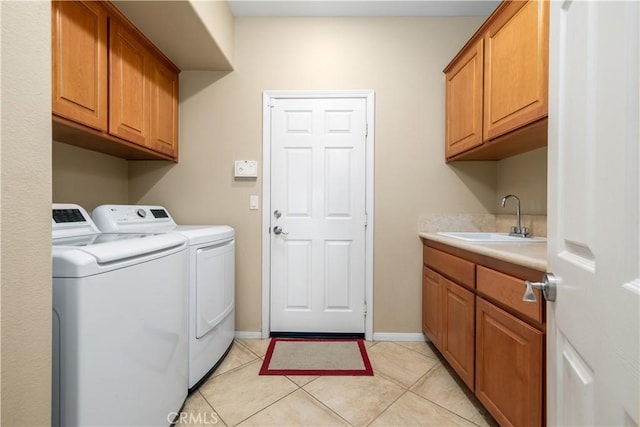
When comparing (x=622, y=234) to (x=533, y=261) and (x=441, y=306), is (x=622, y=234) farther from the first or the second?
(x=441, y=306)

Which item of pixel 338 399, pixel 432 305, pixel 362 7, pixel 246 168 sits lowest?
pixel 338 399

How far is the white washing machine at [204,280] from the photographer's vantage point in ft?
5.11

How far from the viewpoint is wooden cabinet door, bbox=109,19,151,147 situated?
159 cm

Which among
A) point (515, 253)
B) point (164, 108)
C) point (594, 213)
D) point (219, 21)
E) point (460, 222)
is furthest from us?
point (460, 222)

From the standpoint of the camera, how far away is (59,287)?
821mm

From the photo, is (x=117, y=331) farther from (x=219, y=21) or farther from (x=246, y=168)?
(x=219, y=21)

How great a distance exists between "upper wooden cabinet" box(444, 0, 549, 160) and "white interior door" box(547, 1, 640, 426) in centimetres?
72

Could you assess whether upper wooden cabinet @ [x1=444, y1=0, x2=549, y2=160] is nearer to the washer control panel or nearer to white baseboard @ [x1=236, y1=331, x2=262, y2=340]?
white baseboard @ [x1=236, y1=331, x2=262, y2=340]

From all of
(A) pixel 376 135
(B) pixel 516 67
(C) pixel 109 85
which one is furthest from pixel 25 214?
(A) pixel 376 135

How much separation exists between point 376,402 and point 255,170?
1787mm

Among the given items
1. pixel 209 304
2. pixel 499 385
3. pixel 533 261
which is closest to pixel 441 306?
pixel 499 385

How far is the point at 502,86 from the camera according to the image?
1.47m

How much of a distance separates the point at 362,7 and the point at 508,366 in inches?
98.1

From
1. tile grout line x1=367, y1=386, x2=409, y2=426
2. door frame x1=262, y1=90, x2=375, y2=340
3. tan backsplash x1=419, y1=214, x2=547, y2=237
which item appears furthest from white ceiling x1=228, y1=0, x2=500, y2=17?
tile grout line x1=367, y1=386, x2=409, y2=426
